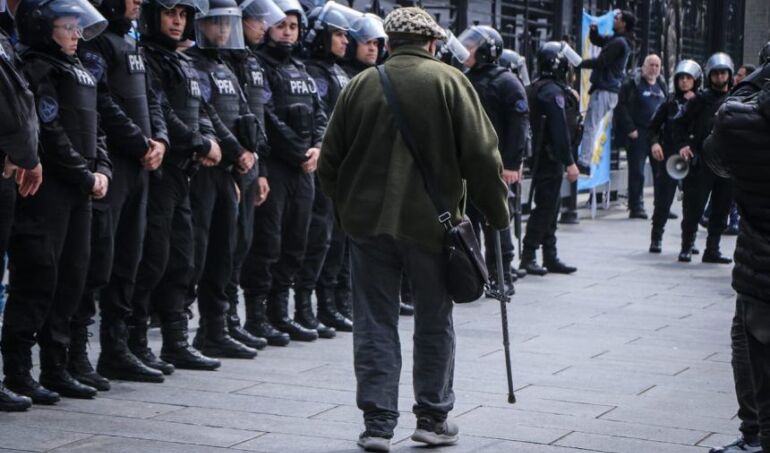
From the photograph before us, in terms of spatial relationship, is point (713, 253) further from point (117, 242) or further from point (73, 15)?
point (73, 15)

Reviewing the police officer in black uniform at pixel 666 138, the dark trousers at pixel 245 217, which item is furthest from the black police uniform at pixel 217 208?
the police officer in black uniform at pixel 666 138

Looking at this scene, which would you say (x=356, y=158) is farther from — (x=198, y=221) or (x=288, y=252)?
(x=288, y=252)

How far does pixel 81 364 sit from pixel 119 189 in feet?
2.71

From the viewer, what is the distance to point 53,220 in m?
6.44

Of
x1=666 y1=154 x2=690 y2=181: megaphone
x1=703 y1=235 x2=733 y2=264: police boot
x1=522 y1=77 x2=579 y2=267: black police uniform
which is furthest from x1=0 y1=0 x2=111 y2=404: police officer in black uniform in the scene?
x1=703 y1=235 x2=733 y2=264: police boot

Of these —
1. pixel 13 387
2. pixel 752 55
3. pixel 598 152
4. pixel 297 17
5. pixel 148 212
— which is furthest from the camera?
pixel 752 55

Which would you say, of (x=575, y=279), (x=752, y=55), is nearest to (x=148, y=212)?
(x=575, y=279)

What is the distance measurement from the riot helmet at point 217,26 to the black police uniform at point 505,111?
311 centimetres

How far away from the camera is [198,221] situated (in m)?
7.63

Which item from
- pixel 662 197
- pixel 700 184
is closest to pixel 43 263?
pixel 700 184

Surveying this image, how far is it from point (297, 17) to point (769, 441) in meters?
4.51

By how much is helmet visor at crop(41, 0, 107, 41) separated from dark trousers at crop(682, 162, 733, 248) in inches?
302

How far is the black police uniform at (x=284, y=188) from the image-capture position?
8367mm

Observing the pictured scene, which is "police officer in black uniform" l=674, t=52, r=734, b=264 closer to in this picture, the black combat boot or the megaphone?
the megaphone
